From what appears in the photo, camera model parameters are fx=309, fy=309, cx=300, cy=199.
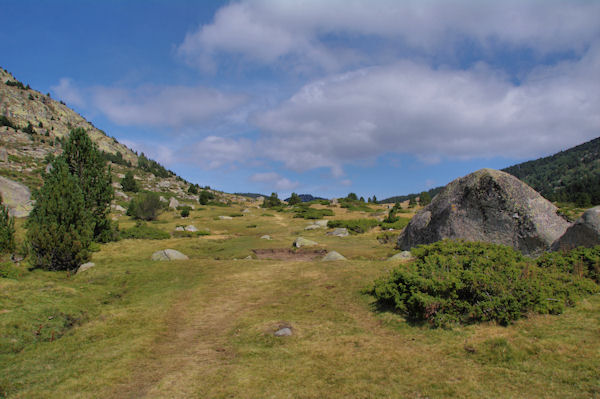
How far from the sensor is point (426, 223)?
65.0 feet

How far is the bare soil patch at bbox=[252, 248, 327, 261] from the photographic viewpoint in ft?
68.8

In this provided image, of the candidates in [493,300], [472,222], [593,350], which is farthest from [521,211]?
[593,350]

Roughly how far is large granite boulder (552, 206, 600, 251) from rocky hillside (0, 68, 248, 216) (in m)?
31.3

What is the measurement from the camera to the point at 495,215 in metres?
16.7

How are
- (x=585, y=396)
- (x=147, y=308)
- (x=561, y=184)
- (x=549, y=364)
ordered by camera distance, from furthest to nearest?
(x=561, y=184) → (x=147, y=308) → (x=549, y=364) → (x=585, y=396)

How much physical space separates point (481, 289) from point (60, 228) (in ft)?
63.5

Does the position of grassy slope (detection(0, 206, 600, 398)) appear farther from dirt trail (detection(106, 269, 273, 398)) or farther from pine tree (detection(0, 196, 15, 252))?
pine tree (detection(0, 196, 15, 252))

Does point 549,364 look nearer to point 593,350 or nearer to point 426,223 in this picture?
point 593,350

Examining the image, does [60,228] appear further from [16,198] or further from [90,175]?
[16,198]

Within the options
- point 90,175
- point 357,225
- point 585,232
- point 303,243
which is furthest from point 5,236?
point 357,225

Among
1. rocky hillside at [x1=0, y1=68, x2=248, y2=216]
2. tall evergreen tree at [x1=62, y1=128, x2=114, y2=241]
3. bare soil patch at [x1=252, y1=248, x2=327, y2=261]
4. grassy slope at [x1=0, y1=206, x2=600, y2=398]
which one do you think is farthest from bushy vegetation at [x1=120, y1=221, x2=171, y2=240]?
grassy slope at [x1=0, y1=206, x2=600, y2=398]

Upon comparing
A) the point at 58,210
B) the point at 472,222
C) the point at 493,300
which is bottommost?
the point at 493,300

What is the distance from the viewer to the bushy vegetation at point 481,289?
A: 313 inches

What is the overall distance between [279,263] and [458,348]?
12303mm
